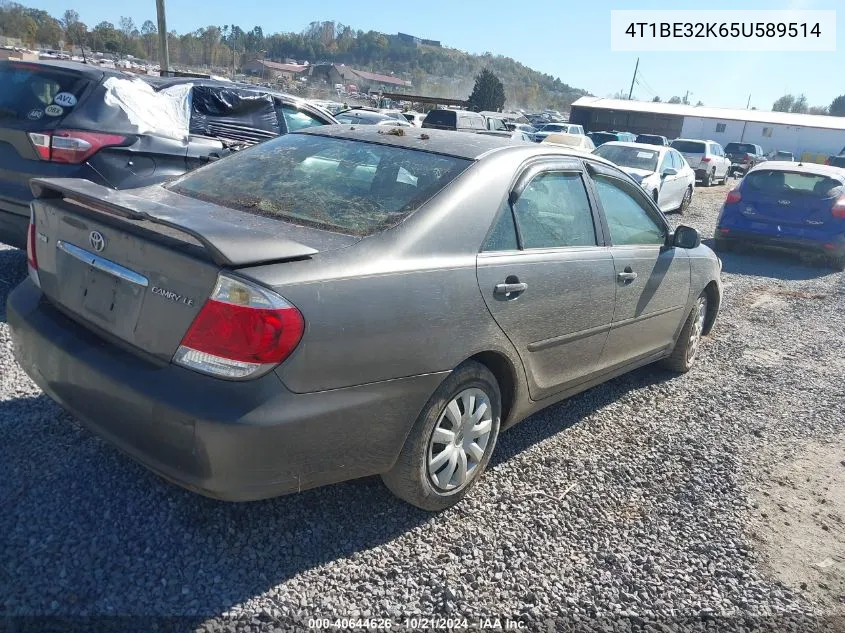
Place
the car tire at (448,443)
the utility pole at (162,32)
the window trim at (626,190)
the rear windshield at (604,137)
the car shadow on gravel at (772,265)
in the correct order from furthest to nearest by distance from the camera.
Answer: the rear windshield at (604,137)
the utility pole at (162,32)
the car shadow on gravel at (772,265)
the window trim at (626,190)
the car tire at (448,443)

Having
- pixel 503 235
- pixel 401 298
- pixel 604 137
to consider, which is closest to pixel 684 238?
pixel 503 235

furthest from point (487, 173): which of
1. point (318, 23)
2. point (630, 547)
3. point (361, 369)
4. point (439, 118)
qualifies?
point (318, 23)

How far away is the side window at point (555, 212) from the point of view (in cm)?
324

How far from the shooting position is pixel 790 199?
10133 mm

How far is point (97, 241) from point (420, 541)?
1.77 m

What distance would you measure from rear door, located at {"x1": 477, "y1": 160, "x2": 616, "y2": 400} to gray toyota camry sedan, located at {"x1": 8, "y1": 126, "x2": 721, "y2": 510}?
1 centimetres

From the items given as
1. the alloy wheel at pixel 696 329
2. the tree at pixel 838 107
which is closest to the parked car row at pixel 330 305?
the alloy wheel at pixel 696 329

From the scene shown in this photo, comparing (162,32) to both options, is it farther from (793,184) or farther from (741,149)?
(741,149)

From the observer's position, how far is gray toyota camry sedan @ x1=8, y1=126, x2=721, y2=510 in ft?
7.31

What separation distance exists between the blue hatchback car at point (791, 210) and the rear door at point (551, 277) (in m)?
7.82

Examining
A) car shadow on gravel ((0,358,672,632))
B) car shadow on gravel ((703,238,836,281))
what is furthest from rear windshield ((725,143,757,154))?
car shadow on gravel ((0,358,672,632))

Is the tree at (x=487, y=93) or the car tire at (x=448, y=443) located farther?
the tree at (x=487, y=93)

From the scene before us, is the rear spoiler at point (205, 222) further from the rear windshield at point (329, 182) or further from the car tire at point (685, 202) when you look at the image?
the car tire at point (685, 202)

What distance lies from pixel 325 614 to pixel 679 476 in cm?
218
